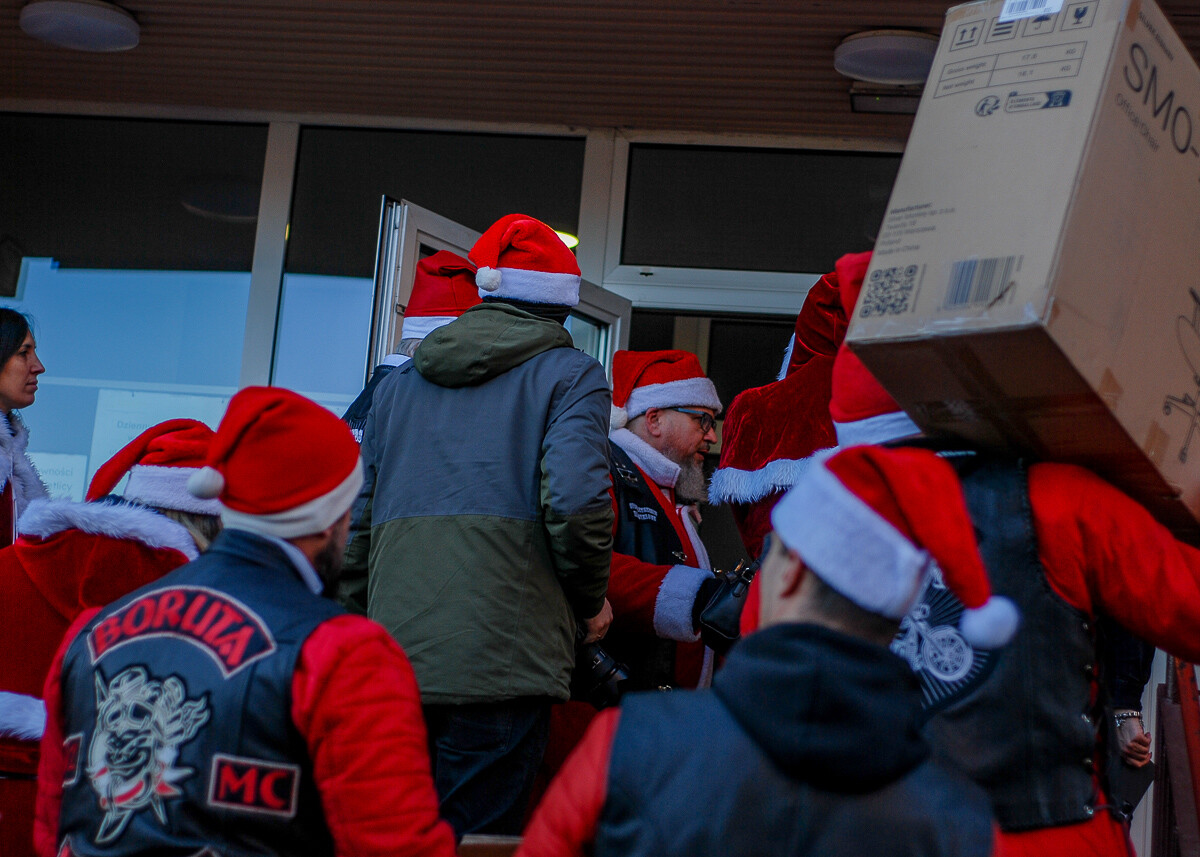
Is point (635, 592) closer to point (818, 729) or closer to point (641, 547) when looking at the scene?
point (641, 547)

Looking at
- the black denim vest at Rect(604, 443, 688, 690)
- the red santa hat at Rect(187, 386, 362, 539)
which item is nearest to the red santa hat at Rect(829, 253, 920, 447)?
the red santa hat at Rect(187, 386, 362, 539)

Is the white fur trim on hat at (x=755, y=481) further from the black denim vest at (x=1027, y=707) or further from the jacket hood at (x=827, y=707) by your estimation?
the jacket hood at (x=827, y=707)

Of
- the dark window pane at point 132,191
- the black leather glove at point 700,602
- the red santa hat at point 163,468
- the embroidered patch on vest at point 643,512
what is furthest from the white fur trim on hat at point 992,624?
the dark window pane at point 132,191

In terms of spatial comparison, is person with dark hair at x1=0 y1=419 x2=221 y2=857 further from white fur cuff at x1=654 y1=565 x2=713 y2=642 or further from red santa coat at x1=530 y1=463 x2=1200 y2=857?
red santa coat at x1=530 y1=463 x2=1200 y2=857

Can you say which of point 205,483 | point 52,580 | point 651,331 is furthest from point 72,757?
point 651,331

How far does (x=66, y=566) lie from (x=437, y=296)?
5.53ft

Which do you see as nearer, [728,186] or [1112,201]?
[1112,201]

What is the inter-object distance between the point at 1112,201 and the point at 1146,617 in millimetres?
611

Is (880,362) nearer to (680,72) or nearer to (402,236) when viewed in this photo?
(402,236)

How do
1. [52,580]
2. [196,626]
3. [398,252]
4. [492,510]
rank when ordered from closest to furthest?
[196,626], [52,580], [492,510], [398,252]

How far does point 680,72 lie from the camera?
4.89 metres

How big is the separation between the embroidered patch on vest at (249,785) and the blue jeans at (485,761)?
1.01 metres

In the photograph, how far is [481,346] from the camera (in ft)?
9.61

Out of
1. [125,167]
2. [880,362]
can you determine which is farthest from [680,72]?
[880,362]
